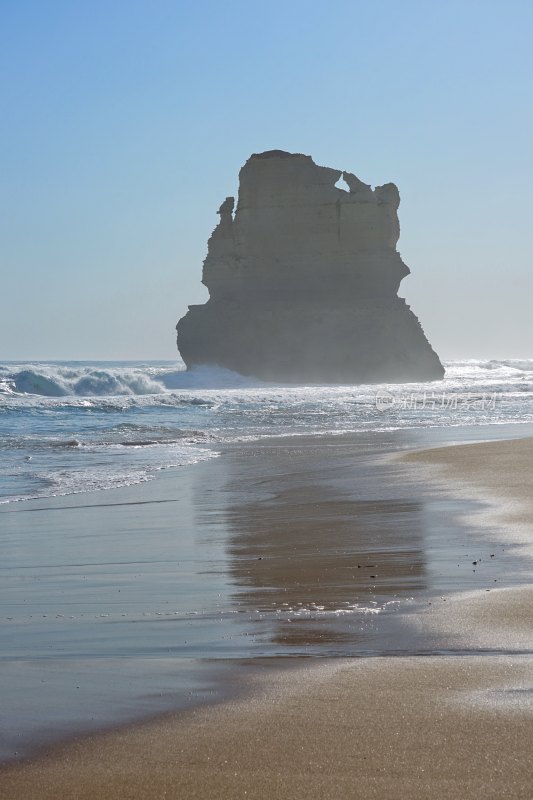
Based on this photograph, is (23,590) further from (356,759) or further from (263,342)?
(263,342)

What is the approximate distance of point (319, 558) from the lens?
5.89 meters

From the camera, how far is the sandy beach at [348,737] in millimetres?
2338

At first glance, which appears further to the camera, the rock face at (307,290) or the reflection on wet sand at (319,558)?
the rock face at (307,290)

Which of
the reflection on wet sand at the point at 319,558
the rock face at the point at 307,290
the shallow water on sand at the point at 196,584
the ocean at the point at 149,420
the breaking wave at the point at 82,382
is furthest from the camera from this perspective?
the rock face at the point at 307,290

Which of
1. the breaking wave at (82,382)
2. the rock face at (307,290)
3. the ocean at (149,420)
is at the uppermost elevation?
the rock face at (307,290)

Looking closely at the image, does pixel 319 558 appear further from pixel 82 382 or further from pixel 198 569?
pixel 82 382

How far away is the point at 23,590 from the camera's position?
16.7 feet

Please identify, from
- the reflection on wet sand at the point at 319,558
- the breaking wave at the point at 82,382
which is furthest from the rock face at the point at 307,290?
the reflection on wet sand at the point at 319,558

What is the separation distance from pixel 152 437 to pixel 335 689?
1532cm

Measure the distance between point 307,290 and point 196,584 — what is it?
4870 centimetres

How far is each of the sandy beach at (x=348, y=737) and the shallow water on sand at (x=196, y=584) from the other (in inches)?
6.6

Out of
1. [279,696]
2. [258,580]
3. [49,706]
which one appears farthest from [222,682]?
[258,580]

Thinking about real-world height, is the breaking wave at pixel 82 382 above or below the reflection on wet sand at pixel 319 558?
above

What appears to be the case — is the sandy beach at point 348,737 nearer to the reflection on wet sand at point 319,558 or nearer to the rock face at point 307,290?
the reflection on wet sand at point 319,558
